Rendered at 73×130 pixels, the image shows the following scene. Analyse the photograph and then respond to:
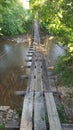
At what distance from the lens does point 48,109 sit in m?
3.97

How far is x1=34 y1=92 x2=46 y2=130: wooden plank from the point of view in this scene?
11.3 ft

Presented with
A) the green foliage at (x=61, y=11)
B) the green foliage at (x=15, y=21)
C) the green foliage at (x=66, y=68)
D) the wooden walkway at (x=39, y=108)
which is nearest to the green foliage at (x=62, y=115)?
the wooden walkway at (x=39, y=108)

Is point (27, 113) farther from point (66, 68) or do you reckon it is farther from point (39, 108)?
point (66, 68)

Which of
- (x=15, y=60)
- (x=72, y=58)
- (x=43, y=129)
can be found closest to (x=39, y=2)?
(x=72, y=58)

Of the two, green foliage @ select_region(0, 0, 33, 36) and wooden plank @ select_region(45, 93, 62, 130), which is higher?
green foliage @ select_region(0, 0, 33, 36)

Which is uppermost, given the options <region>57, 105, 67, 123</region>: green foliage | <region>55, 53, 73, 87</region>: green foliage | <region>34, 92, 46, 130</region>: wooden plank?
<region>55, 53, 73, 87</region>: green foliage

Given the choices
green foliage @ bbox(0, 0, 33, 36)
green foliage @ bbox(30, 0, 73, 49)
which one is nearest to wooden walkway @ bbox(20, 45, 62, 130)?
green foliage @ bbox(30, 0, 73, 49)

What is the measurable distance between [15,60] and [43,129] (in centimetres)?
941

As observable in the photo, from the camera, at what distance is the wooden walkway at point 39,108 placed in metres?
3.44

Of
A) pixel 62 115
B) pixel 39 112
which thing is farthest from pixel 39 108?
pixel 62 115

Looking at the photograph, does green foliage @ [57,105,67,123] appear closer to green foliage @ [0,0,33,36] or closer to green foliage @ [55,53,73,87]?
green foliage @ [55,53,73,87]

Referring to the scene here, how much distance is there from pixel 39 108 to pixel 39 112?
0.17m

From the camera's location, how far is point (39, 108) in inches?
162

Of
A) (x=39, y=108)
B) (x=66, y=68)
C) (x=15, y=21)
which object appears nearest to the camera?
(x=39, y=108)
